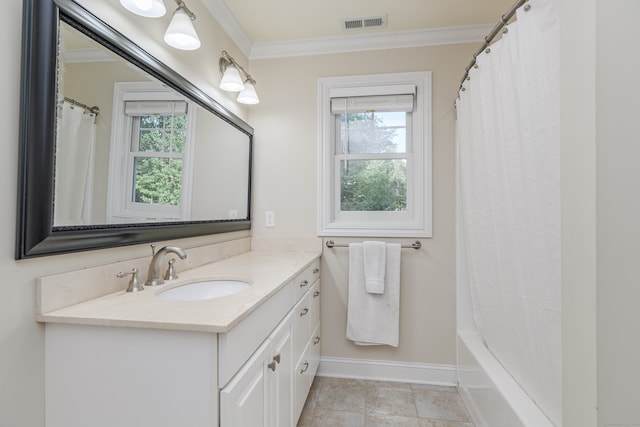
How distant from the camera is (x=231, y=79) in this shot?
172cm

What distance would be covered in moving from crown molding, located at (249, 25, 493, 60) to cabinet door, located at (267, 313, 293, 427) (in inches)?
75.0

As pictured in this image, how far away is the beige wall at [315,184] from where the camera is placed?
6.84 feet

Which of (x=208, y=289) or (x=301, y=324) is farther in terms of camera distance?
(x=301, y=324)

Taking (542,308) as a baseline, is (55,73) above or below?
above

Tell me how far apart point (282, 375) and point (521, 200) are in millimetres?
1202

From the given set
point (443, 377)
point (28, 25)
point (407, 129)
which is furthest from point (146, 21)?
point (443, 377)

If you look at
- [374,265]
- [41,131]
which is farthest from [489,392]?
[41,131]

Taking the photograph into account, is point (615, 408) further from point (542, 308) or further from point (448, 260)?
point (448, 260)

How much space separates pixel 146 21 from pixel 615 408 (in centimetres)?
197

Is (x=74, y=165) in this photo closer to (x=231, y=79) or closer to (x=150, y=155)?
(x=150, y=155)

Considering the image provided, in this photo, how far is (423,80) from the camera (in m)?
2.11

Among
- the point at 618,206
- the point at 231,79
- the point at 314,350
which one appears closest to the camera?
the point at 618,206

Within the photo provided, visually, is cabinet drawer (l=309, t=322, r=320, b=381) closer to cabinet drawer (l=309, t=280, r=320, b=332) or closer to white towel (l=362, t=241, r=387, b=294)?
cabinet drawer (l=309, t=280, r=320, b=332)

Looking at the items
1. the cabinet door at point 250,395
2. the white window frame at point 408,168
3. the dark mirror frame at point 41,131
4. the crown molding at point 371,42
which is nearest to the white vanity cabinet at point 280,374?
the cabinet door at point 250,395
